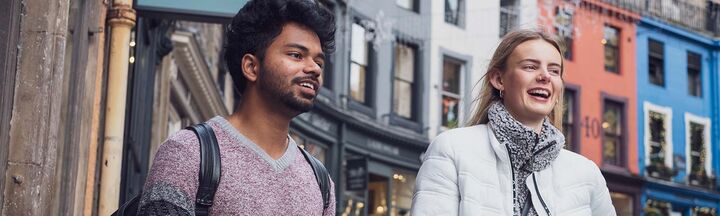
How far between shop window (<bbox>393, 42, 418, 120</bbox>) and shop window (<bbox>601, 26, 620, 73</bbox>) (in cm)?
810

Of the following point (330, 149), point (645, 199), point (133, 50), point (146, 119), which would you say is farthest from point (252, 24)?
point (645, 199)

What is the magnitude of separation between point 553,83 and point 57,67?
107 inches

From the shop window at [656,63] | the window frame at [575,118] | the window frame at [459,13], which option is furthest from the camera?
the shop window at [656,63]

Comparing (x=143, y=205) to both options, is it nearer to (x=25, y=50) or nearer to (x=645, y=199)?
(x=25, y=50)

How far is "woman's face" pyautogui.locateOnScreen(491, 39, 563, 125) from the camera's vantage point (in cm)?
451

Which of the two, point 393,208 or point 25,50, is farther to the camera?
point 393,208

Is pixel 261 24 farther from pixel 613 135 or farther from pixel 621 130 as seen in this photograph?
pixel 621 130

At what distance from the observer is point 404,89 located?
26594 mm

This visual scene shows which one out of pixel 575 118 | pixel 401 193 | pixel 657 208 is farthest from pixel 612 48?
pixel 401 193

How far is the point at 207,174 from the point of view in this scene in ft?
11.0

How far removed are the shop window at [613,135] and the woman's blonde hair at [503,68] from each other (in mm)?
28706

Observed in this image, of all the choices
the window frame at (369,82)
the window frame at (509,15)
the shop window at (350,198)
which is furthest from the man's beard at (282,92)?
the window frame at (509,15)

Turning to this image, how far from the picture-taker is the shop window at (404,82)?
2625cm

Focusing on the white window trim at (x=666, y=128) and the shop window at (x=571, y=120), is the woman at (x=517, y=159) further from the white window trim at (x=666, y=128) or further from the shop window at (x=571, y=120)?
the white window trim at (x=666, y=128)
